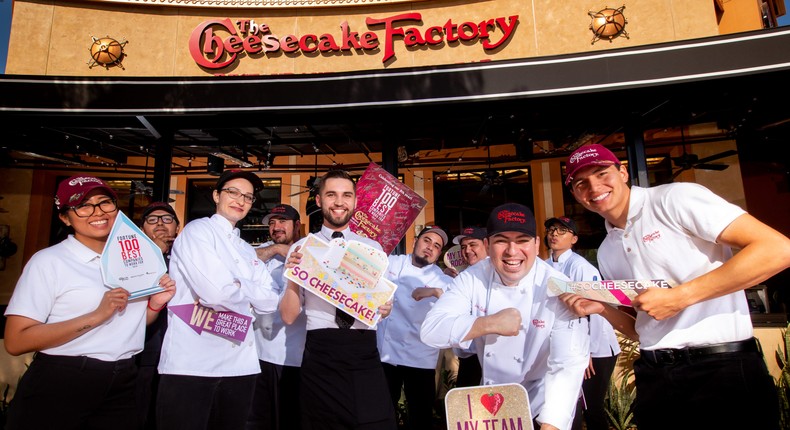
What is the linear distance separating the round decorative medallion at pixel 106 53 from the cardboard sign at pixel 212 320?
9235 mm

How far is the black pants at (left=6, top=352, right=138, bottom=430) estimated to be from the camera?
80.4 inches

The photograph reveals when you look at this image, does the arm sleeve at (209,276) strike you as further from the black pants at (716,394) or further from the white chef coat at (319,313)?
the black pants at (716,394)

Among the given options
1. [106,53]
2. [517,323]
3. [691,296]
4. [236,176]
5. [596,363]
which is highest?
[106,53]

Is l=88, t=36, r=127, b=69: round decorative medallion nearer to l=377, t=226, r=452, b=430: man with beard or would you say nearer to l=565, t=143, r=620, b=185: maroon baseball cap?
l=377, t=226, r=452, b=430: man with beard

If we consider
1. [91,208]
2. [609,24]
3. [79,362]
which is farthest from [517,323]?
[609,24]

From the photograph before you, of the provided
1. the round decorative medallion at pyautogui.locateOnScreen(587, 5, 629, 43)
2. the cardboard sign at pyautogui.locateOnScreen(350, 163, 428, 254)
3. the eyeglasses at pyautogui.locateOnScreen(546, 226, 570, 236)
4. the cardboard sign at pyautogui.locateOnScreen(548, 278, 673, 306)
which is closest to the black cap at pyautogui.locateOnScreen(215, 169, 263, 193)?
the cardboard sign at pyautogui.locateOnScreen(350, 163, 428, 254)

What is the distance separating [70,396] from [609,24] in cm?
1023

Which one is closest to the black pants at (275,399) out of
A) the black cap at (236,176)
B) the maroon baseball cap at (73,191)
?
the black cap at (236,176)

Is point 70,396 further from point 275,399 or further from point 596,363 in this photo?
point 596,363

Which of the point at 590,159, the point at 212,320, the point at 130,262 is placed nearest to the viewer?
the point at 590,159

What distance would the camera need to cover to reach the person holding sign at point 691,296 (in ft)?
5.65

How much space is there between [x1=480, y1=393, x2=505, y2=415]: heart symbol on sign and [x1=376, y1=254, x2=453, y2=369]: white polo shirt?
2.47 m

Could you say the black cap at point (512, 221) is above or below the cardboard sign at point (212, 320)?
above

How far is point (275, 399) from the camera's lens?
3799 millimetres
